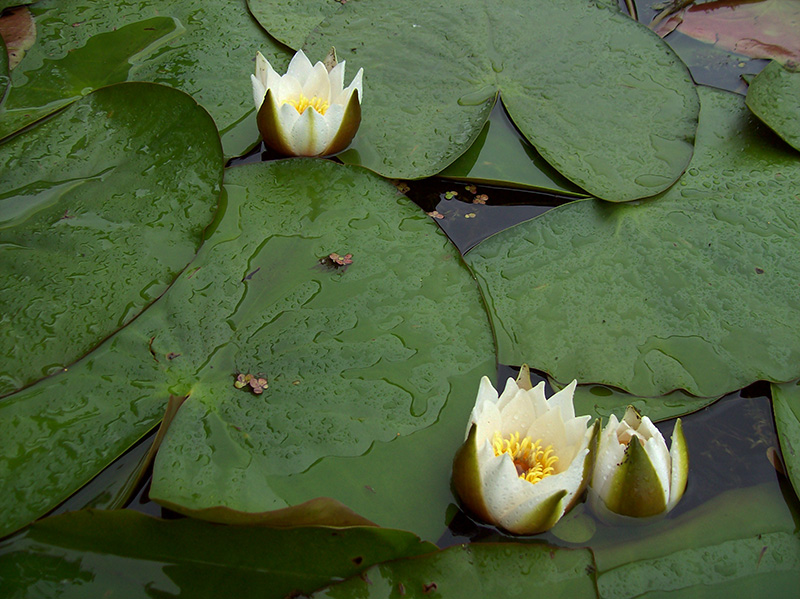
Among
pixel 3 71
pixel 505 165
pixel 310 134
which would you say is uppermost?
pixel 3 71

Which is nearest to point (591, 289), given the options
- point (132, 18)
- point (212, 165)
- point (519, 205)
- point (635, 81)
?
point (519, 205)

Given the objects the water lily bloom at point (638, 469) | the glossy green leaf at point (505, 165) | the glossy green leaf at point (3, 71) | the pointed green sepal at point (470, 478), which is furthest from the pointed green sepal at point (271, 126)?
the water lily bloom at point (638, 469)

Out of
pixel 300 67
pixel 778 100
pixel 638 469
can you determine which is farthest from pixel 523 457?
pixel 778 100

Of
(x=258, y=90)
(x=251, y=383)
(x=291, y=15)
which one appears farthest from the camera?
(x=291, y=15)

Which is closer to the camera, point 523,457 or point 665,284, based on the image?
point 523,457

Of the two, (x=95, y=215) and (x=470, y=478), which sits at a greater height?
(x=95, y=215)

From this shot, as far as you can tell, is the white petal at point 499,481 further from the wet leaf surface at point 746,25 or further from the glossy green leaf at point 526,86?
the wet leaf surface at point 746,25

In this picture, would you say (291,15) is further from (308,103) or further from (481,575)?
(481,575)

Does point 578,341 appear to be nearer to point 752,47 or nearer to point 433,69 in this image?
point 433,69
